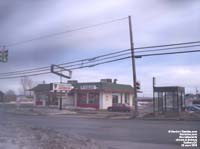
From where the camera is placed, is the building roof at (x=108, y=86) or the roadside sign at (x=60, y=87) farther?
the building roof at (x=108, y=86)

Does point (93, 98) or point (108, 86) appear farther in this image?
point (108, 86)

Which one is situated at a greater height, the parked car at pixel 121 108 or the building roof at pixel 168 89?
the building roof at pixel 168 89

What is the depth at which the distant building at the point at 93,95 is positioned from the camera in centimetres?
5997

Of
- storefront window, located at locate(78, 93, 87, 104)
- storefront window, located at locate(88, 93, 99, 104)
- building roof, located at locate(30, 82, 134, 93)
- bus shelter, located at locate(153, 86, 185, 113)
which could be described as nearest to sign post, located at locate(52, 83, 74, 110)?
building roof, located at locate(30, 82, 134, 93)

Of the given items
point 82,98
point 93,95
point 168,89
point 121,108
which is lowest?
point 121,108

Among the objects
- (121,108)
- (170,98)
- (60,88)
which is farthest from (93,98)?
(170,98)

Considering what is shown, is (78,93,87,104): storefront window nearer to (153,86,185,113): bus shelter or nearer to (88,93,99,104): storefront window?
(88,93,99,104): storefront window

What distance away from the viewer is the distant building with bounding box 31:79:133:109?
5997cm

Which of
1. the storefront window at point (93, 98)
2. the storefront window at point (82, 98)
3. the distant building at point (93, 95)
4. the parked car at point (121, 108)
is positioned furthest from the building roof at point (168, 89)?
the storefront window at point (82, 98)

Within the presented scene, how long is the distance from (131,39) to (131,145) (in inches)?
835

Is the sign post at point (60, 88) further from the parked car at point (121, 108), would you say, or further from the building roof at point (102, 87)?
the building roof at point (102, 87)

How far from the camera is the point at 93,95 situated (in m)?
60.8

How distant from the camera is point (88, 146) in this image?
1169 cm

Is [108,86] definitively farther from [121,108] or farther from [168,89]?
[168,89]
